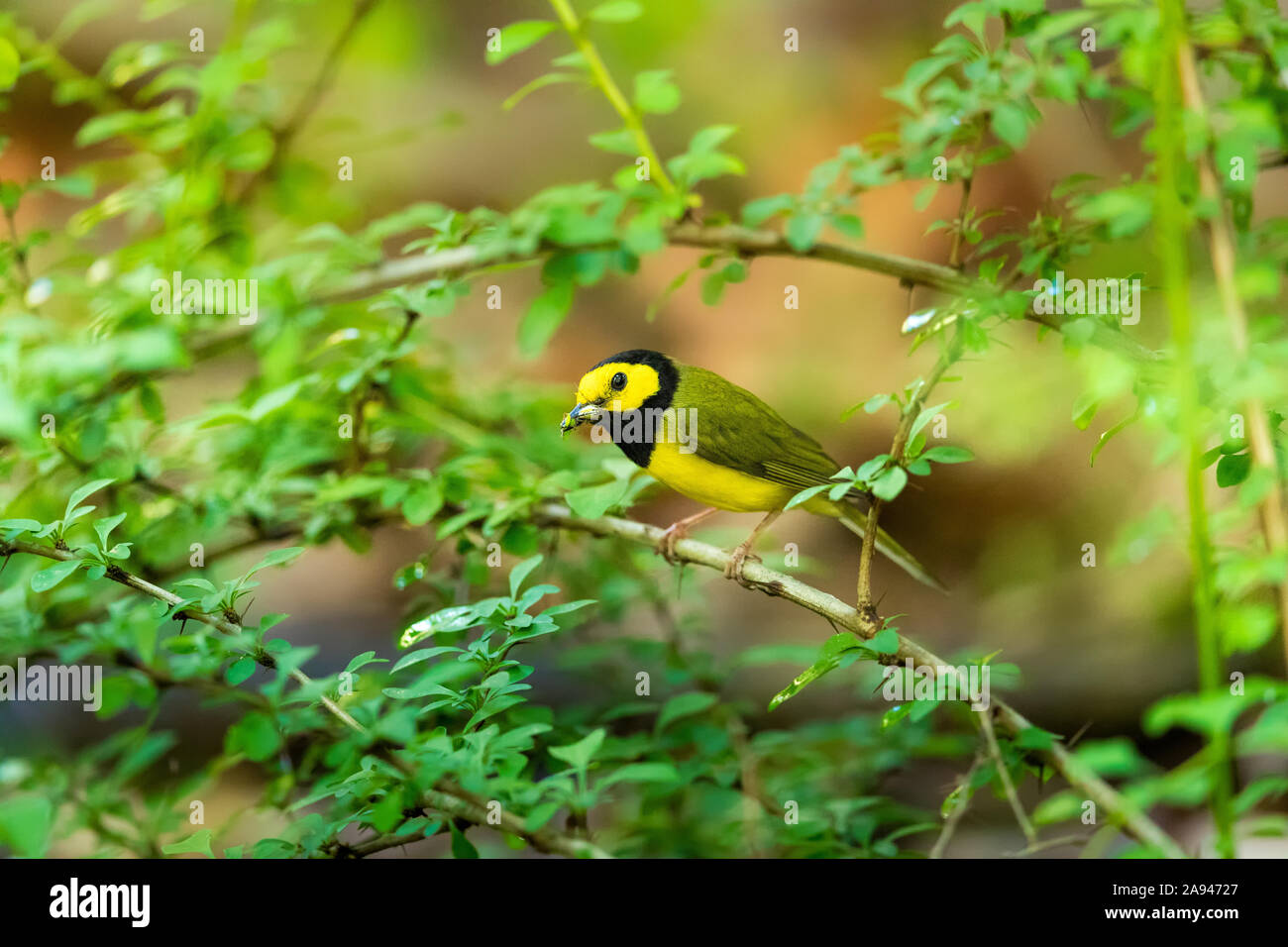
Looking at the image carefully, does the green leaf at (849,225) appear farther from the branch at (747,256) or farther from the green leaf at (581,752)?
the green leaf at (581,752)

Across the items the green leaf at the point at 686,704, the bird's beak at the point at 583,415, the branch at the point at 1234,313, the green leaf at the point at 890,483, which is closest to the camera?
the branch at the point at 1234,313

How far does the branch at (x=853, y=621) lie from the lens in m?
1.01

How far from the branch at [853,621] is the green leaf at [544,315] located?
38 cm

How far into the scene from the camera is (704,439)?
1866mm

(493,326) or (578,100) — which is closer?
(578,100)

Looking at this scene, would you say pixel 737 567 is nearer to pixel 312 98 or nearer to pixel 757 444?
pixel 757 444

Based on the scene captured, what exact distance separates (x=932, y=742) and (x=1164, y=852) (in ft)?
3.03

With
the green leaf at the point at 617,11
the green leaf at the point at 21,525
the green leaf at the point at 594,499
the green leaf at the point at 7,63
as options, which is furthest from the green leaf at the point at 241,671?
the green leaf at the point at 7,63

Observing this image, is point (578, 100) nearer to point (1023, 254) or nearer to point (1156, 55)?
point (1023, 254)

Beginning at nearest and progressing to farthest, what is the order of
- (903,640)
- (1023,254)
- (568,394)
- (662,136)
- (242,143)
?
1. (903,640)
2. (1023,254)
3. (242,143)
4. (568,394)
5. (662,136)

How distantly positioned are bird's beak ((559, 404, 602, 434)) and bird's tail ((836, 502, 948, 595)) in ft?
1.71

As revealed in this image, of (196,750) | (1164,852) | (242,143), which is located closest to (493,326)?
(242,143)

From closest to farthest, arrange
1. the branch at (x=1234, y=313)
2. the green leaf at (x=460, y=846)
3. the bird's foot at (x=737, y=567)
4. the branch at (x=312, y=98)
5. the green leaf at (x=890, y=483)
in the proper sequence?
the branch at (x=1234, y=313) < the green leaf at (x=890, y=483) < the green leaf at (x=460, y=846) < the bird's foot at (x=737, y=567) < the branch at (x=312, y=98)

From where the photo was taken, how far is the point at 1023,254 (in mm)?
1355
